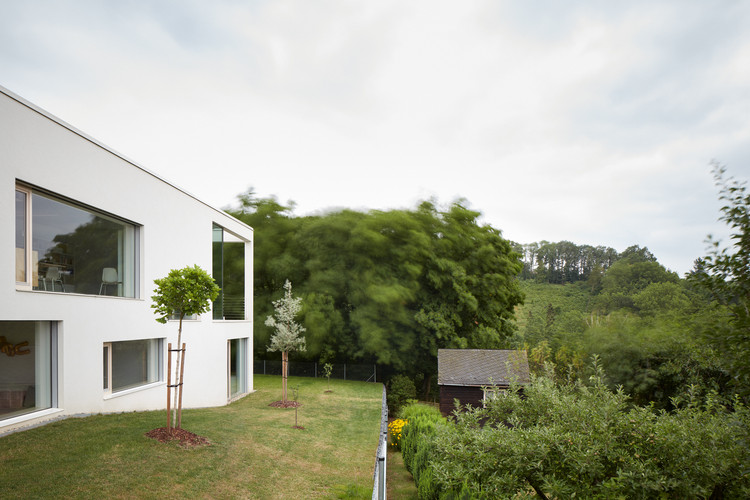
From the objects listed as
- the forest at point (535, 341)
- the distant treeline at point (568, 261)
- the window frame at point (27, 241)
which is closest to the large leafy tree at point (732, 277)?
the forest at point (535, 341)

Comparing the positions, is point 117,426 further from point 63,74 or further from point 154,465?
point 63,74

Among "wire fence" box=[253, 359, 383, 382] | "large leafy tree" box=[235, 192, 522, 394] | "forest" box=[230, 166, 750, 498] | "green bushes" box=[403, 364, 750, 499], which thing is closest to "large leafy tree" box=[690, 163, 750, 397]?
"forest" box=[230, 166, 750, 498]

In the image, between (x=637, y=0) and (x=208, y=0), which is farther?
(x=208, y=0)

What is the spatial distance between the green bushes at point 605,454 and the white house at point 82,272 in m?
7.10

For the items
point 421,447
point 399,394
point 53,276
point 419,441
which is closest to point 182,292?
point 53,276

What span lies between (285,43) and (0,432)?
482 inches

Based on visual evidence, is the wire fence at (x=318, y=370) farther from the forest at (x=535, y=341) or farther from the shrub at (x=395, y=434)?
the shrub at (x=395, y=434)

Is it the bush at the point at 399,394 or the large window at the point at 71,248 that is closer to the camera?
the large window at the point at 71,248

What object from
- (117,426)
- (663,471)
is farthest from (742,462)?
(117,426)

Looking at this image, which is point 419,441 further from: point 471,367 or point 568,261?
point 568,261

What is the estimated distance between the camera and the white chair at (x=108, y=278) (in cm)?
955

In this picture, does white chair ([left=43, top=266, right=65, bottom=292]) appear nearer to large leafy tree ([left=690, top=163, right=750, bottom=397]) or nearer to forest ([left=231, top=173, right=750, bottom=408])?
large leafy tree ([left=690, top=163, right=750, bottom=397])

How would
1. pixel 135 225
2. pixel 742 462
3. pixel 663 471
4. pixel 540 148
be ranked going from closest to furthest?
pixel 742 462
pixel 663 471
pixel 135 225
pixel 540 148

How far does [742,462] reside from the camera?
3736mm
